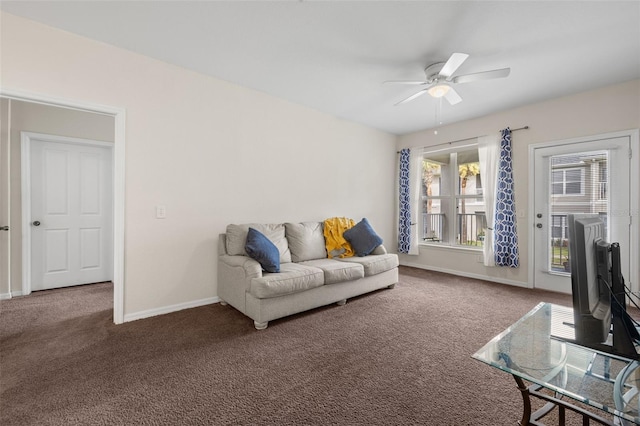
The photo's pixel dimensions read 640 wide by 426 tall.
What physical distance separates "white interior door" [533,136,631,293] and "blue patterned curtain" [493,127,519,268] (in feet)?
0.89

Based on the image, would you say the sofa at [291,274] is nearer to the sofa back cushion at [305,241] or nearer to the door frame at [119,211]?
the sofa back cushion at [305,241]

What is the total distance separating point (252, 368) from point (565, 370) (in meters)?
1.75

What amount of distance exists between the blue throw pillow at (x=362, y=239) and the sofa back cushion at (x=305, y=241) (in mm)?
412

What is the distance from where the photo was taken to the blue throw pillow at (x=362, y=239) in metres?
3.91

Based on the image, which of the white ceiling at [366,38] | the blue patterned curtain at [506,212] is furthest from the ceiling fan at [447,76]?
the blue patterned curtain at [506,212]

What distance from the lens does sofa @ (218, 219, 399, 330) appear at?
8.63 feet

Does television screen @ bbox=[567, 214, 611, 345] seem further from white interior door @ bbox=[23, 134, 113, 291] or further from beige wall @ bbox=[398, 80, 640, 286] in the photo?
white interior door @ bbox=[23, 134, 113, 291]

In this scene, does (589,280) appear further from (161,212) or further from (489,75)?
(161,212)

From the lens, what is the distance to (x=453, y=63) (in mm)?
2471

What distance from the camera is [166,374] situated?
188 centimetres

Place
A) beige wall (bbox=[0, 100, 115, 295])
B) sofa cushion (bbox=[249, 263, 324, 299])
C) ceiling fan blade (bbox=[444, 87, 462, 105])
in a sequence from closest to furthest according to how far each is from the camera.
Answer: sofa cushion (bbox=[249, 263, 324, 299]) < ceiling fan blade (bbox=[444, 87, 462, 105]) < beige wall (bbox=[0, 100, 115, 295])

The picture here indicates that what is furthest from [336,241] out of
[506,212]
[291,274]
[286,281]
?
[506,212]

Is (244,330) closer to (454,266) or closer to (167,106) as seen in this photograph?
(167,106)

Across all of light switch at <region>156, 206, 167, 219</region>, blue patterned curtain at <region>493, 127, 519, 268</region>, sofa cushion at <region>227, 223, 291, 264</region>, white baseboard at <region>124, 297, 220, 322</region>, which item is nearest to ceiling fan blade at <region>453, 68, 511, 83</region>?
blue patterned curtain at <region>493, 127, 519, 268</region>
